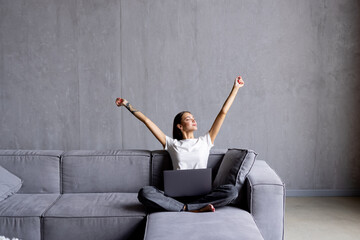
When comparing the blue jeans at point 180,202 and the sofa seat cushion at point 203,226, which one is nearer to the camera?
the sofa seat cushion at point 203,226

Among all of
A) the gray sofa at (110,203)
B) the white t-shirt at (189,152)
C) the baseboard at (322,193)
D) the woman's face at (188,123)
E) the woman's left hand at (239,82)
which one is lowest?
the baseboard at (322,193)

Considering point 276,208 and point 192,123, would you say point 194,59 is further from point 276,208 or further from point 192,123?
point 276,208

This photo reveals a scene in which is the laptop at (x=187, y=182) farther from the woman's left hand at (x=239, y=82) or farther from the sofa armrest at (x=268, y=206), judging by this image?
the woman's left hand at (x=239, y=82)

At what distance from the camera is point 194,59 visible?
4074 millimetres

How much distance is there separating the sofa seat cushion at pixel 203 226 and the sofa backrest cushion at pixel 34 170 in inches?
41.2

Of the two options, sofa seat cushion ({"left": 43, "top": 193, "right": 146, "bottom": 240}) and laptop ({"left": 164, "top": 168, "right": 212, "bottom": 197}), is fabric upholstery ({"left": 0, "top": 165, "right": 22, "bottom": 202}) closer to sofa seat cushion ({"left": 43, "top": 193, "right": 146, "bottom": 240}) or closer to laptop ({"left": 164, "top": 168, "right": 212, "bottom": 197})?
sofa seat cushion ({"left": 43, "top": 193, "right": 146, "bottom": 240})

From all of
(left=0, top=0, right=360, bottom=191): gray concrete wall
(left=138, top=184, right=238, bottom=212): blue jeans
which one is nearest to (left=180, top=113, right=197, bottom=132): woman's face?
(left=138, top=184, right=238, bottom=212): blue jeans

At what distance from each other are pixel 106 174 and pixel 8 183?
2.39ft

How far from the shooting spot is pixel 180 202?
8.27ft

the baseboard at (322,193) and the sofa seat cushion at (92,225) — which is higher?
the sofa seat cushion at (92,225)

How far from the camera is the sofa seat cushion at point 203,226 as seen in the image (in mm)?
1984

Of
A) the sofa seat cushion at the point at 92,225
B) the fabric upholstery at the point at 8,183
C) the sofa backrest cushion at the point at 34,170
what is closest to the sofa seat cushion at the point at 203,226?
the sofa seat cushion at the point at 92,225

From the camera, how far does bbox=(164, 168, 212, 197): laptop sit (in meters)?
2.53

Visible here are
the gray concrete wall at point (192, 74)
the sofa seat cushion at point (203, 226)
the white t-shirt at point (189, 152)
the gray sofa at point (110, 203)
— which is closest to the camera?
the sofa seat cushion at point (203, 226)
